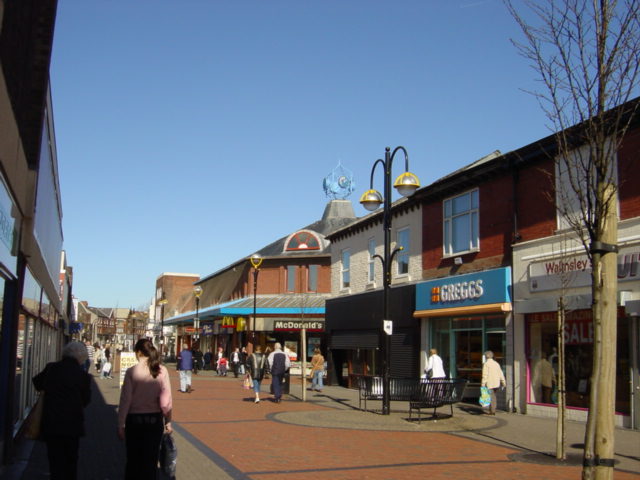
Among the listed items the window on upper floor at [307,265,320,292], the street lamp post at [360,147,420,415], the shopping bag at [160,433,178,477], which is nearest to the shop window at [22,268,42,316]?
the shopping bag at [160,433,178,477]

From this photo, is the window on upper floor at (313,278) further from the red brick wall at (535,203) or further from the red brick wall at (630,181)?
the red brick wall at (630,181)

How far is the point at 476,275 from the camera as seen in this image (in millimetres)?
20328

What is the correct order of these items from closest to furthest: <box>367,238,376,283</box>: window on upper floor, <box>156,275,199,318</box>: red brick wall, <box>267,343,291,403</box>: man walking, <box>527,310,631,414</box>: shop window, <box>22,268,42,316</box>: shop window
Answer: <box>22,268,42,316</box>: shop window, <box>527,310,631,414</box>: shop window, <box>267,343,291,403</box>: man walking, <box>367,238,376,283</box>: window on upper floor, <box>156,275,199,318</box>: red brick wall

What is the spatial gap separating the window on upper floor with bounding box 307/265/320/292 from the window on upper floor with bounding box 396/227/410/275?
2160 cm

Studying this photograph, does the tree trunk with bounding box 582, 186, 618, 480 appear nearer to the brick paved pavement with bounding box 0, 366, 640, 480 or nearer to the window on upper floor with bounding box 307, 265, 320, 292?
the brick paved pavement with bounding box 0, 366, 640, 480

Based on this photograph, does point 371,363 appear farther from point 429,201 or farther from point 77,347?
point 77,347

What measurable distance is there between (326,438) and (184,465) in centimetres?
361

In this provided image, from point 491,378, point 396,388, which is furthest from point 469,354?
point 396,388

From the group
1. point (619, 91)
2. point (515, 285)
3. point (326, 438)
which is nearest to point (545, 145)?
point (515, 285)

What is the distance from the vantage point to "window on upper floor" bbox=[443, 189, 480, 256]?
2120 cm

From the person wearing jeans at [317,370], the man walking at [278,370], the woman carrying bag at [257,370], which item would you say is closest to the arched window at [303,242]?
the person wearing jeans at [317,370]

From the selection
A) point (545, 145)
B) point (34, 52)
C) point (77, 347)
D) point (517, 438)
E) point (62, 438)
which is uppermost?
point (545, 145)

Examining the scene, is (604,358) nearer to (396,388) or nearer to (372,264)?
(396,388)

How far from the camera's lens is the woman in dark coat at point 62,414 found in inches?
272
